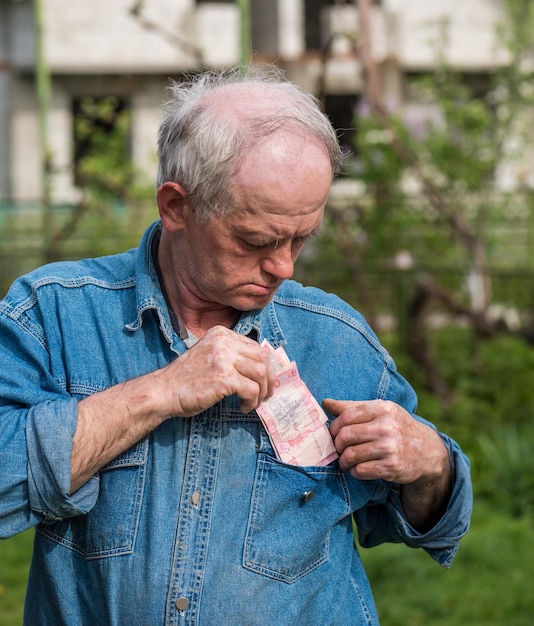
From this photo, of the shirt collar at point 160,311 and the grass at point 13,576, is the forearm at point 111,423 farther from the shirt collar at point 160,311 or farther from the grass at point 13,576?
the grass at point 13,576

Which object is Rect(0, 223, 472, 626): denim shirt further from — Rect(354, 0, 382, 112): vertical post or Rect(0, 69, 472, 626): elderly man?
Rect(354, 0, 382, 112): vertical post

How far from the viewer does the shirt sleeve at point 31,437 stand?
2.00 metres

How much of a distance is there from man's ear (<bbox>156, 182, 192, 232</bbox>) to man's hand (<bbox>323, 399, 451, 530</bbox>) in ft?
1.67

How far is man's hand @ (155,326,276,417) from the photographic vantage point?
2.05 meters

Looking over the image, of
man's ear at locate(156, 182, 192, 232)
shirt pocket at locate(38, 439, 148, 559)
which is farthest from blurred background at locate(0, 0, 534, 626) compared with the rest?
shirt pocket at locate(38, 439, 148, 559)

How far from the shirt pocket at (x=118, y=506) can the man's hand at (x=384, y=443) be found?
0.43m

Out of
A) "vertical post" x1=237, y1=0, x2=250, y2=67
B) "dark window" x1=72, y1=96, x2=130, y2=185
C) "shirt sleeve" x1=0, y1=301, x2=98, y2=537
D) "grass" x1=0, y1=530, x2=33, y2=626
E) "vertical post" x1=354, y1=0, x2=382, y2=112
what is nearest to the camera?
"shirt sleeve" x1=0, y1=301, x2=98, y2=537

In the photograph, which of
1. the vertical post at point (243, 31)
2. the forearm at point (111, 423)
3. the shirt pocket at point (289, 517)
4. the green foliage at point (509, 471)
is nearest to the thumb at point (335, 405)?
the shirt pocket at point (289, 517)

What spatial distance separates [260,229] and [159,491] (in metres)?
0.59

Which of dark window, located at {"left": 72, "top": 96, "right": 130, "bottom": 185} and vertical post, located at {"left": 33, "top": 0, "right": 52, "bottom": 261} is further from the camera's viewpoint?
dark window, located at {"left": 72, "top": 96, "right": 130, "bottom": 185}

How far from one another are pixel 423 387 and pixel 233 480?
515 cm

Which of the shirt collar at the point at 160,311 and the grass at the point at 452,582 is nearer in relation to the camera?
the shirt collar at the point at 160,311

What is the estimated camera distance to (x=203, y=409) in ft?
6.80

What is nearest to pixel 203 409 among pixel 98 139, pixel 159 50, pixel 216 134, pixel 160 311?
pixel 160 311
